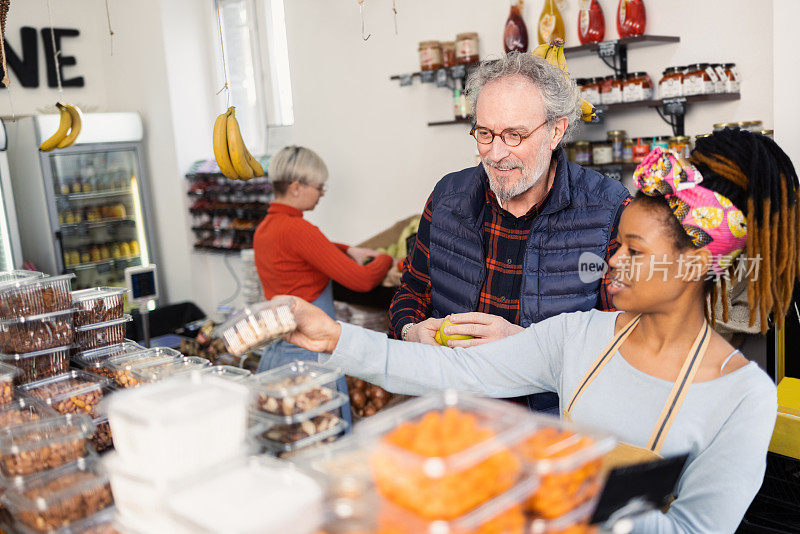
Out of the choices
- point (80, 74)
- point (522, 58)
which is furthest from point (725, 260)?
point (80, 74)

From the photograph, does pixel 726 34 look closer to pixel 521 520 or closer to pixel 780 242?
pixel 780 242

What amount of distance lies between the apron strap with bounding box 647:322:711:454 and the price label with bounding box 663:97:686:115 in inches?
82.0

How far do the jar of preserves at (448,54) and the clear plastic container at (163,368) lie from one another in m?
3.03

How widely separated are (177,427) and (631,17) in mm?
3262

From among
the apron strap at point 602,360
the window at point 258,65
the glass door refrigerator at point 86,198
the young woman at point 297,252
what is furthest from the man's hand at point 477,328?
the glass door refrigerator at point 86,198

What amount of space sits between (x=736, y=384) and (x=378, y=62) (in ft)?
13.8

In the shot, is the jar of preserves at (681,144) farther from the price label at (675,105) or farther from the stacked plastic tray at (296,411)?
the stacked plastic tray at (296,411)

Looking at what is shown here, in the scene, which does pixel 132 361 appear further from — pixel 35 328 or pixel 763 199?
pixel 763 199

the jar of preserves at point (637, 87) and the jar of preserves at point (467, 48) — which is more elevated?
the jar of preserves at point (467, 48)

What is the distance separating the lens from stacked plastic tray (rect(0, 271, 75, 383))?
6.56ft

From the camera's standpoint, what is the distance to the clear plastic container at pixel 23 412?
1.65m

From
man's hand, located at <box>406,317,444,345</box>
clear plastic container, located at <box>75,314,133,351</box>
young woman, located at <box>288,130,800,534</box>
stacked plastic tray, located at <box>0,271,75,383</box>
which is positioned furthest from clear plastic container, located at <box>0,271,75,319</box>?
man's hand, located at <box>406,317,444,345</box>

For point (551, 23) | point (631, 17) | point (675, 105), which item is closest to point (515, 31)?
point (551, 23)

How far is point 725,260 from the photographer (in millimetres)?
1436
